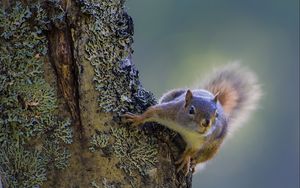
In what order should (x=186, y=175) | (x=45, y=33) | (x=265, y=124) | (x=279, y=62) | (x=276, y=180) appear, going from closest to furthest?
(x=45, y=33), (x=186, y=175), (x=276, y=180), (x=265, y=124), (x=279, y=62)

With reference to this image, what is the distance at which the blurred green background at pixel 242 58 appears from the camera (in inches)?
352

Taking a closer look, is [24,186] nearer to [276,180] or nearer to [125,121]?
[125,121]

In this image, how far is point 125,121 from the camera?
7.52 ft

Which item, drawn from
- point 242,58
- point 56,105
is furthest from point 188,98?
point 242,58

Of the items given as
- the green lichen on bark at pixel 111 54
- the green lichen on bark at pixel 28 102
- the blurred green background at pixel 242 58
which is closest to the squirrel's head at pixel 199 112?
the green lichen on bark at pixel 111 54

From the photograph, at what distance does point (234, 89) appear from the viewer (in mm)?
3395

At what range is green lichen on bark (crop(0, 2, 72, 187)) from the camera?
2.23 m

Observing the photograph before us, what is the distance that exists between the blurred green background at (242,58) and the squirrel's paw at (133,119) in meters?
5.71

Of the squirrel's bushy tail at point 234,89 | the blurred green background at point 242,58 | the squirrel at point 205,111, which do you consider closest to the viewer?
the squirrel at point 205,111

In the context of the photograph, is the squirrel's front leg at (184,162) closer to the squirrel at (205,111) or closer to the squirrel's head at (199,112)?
the squirrel at (205,111)

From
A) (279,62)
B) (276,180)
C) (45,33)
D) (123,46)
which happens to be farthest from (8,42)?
(279,62)

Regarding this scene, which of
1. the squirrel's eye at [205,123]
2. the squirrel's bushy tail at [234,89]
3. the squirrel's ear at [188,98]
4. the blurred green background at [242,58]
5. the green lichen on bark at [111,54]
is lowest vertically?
the green lichen on bark at [111,54]

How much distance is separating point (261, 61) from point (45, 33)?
8.51 meters

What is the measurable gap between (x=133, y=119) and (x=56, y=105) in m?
0.21
